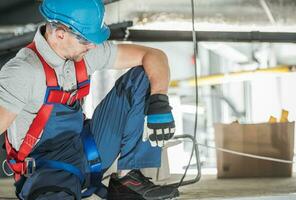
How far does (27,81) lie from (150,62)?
40 centimetres

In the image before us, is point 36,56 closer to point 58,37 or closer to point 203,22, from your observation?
point 58,37

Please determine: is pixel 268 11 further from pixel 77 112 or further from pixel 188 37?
pixel 77 112

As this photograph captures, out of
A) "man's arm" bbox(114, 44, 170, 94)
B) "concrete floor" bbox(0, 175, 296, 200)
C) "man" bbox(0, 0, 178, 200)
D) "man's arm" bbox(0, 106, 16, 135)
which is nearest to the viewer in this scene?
"man's arm" bbox(0, 106, 16, 135)

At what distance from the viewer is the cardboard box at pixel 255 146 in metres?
2.84

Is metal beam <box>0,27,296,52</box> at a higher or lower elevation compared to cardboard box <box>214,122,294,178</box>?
higher

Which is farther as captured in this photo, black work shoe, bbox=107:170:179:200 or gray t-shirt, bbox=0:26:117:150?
black work shoe, bbox=107:170:179:200

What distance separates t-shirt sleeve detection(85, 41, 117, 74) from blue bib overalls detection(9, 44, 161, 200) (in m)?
0.07

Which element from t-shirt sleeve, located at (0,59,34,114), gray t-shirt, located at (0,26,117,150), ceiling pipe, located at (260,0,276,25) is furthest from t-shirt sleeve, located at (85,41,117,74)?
ceiling pipe, located at (260,0,276,25)

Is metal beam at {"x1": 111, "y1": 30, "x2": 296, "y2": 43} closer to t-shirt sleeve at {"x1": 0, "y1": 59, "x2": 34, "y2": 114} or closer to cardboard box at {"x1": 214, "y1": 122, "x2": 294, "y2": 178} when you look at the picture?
cardboard box at {"x1": 214, "y1": 122, "x2": 294, "y2": 178}

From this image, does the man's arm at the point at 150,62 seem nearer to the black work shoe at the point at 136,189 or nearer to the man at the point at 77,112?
the man at the point at 77,112

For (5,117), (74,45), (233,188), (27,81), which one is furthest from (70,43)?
(233,188)

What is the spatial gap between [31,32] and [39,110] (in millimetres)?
1786

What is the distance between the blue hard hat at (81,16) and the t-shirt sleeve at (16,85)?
0.52 feet

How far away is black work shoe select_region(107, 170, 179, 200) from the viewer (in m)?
1.58
